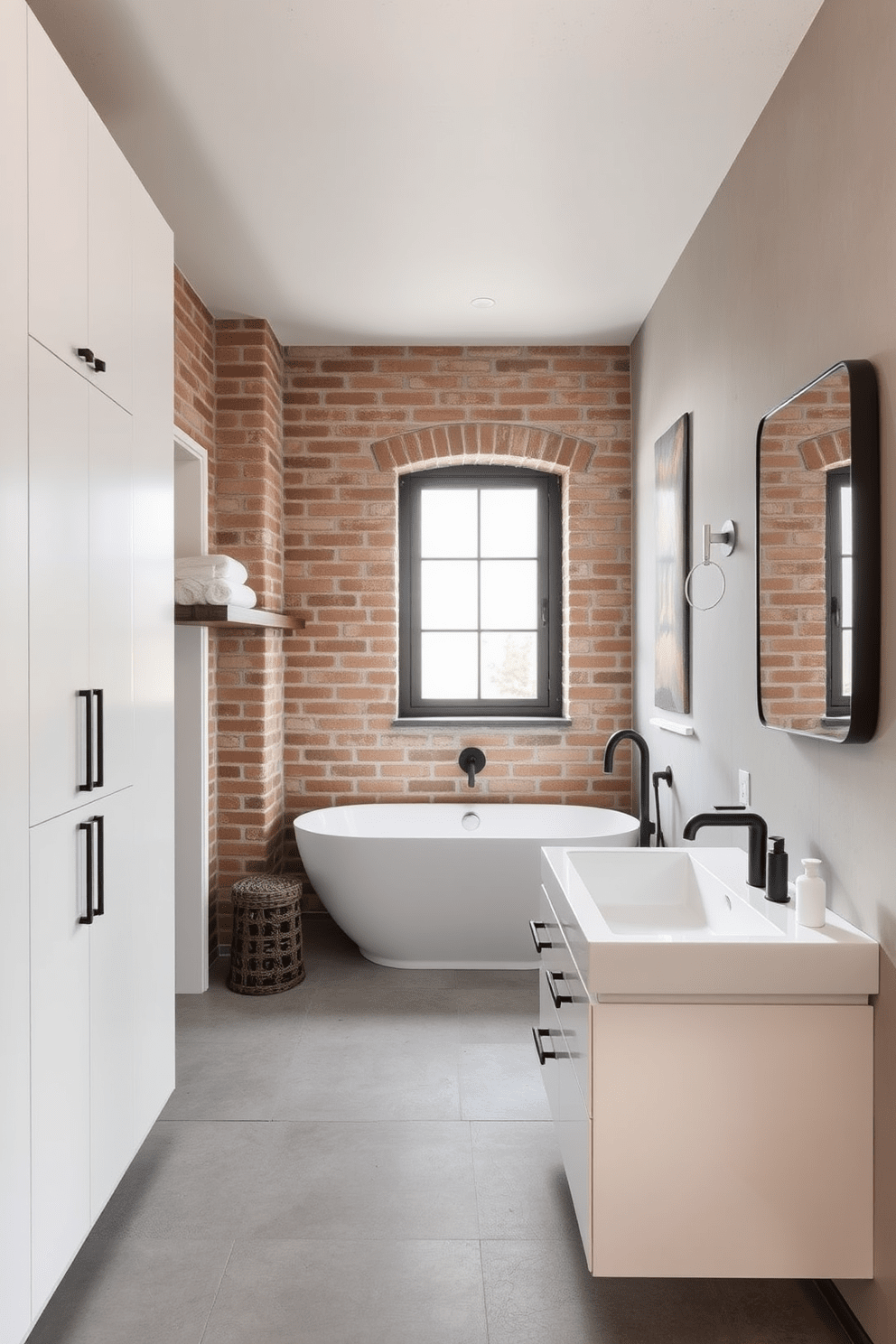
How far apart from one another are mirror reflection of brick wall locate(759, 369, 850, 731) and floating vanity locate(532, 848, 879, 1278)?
558 mm

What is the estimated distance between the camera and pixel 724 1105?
1731mm

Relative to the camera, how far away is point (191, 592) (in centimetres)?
327

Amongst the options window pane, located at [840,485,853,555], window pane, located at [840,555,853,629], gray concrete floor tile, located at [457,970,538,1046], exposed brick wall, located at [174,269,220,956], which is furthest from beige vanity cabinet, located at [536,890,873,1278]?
exposed brick wall, located at [174,269,220,956]

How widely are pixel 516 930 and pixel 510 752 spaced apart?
949mm

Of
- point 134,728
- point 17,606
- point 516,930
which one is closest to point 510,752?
point 516,930

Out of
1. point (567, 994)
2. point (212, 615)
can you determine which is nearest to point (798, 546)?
point (567, 994)

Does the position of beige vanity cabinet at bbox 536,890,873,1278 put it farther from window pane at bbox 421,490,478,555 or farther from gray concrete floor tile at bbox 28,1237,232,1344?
window pane at bbox 421,490,478,555

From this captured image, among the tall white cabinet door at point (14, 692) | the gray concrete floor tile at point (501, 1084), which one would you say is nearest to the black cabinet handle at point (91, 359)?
the tall white cabinet door at point (14, 692)

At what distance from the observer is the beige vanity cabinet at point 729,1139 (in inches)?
67.7

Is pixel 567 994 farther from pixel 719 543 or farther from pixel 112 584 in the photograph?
pixel 719 543

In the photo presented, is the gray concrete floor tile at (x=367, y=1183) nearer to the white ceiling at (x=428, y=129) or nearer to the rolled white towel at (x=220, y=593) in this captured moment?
the rolled white towel at (x=220, y=593)

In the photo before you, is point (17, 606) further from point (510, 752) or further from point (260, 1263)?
point (510, 752)

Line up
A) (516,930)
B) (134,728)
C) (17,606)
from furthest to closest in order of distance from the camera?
(516,930), (134,728), (17,606)

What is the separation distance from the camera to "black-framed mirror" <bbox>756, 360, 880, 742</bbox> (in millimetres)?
1773
